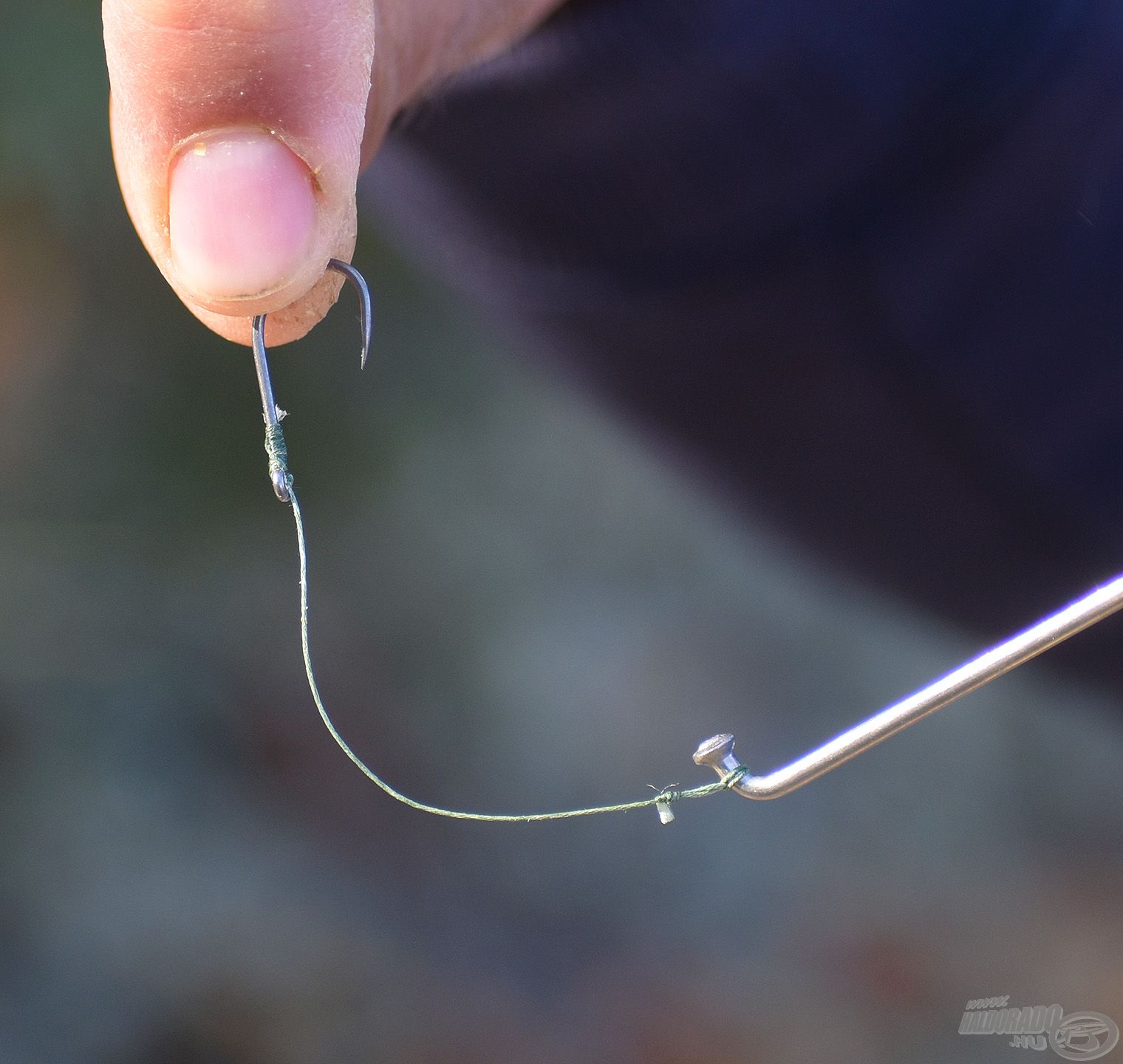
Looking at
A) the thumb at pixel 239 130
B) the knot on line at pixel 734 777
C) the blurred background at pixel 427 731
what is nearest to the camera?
the thumb at pixel 239 130

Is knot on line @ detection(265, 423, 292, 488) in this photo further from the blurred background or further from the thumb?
the blurred background

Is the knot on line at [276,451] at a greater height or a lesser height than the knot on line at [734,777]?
greater

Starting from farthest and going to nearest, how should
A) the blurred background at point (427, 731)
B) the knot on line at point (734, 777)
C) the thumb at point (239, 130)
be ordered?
the blurred background at point (427, 731), the knot on line at point (734, 777), the thumb at point (239, 130)

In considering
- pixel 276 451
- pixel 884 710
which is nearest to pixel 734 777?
pixel 884 710

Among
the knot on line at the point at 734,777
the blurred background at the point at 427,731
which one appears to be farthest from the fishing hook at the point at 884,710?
the blurred background at the point at 427,731

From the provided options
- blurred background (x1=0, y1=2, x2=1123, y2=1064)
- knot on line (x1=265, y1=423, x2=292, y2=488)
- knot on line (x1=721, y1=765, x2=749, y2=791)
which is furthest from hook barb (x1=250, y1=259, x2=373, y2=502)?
blurred background (x1=0, y1=2, x2=1123, y2=1064)

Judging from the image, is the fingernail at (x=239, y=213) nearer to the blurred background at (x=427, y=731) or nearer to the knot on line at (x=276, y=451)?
the knot on line at (x=276, y=451)

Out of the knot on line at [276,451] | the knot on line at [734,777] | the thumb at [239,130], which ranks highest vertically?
the thumb at [239,130]

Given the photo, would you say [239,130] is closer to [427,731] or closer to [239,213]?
[239,213]
